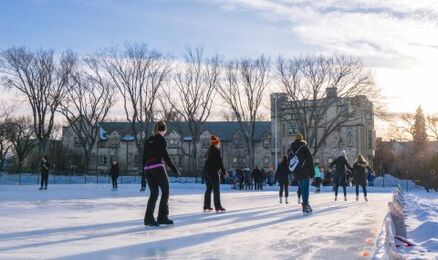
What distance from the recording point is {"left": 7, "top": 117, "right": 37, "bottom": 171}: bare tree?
69.7 m

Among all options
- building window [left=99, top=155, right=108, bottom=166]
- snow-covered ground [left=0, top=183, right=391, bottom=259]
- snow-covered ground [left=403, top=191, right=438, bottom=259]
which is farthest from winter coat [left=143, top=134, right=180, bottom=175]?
building window [left=99, top=155, right=108, bottom=166]

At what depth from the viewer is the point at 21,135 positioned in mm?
75125

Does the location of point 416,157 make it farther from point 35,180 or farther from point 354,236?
point 354,236

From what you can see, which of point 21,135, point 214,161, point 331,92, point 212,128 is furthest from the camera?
point 212,128

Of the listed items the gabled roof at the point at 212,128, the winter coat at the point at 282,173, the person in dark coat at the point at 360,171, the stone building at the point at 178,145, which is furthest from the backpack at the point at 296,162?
the gabled roof at the point at 212,128

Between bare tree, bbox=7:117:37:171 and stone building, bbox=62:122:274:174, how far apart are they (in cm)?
551

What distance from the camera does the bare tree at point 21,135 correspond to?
2744 inches

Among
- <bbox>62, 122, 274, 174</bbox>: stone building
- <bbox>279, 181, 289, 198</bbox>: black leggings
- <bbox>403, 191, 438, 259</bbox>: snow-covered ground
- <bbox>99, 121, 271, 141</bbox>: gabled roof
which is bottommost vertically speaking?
<bbox>403, 191, 438, 259</bbox>: snow-covered ground

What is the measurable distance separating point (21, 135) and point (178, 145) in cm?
2213

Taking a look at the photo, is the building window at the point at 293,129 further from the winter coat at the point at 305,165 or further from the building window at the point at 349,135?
the winter coat at the point at 305,165

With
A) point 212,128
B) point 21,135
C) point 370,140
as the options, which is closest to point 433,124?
point 370,140

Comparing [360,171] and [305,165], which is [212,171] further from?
[360,171]

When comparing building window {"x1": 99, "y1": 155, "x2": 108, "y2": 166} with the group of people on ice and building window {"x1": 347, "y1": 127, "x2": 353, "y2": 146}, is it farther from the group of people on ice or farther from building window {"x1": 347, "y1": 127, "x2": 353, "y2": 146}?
the group of people on ice

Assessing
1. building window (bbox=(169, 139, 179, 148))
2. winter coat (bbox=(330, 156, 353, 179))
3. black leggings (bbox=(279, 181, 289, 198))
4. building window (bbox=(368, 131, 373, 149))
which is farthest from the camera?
building window (bbox=(169, 139, 179, 148))
